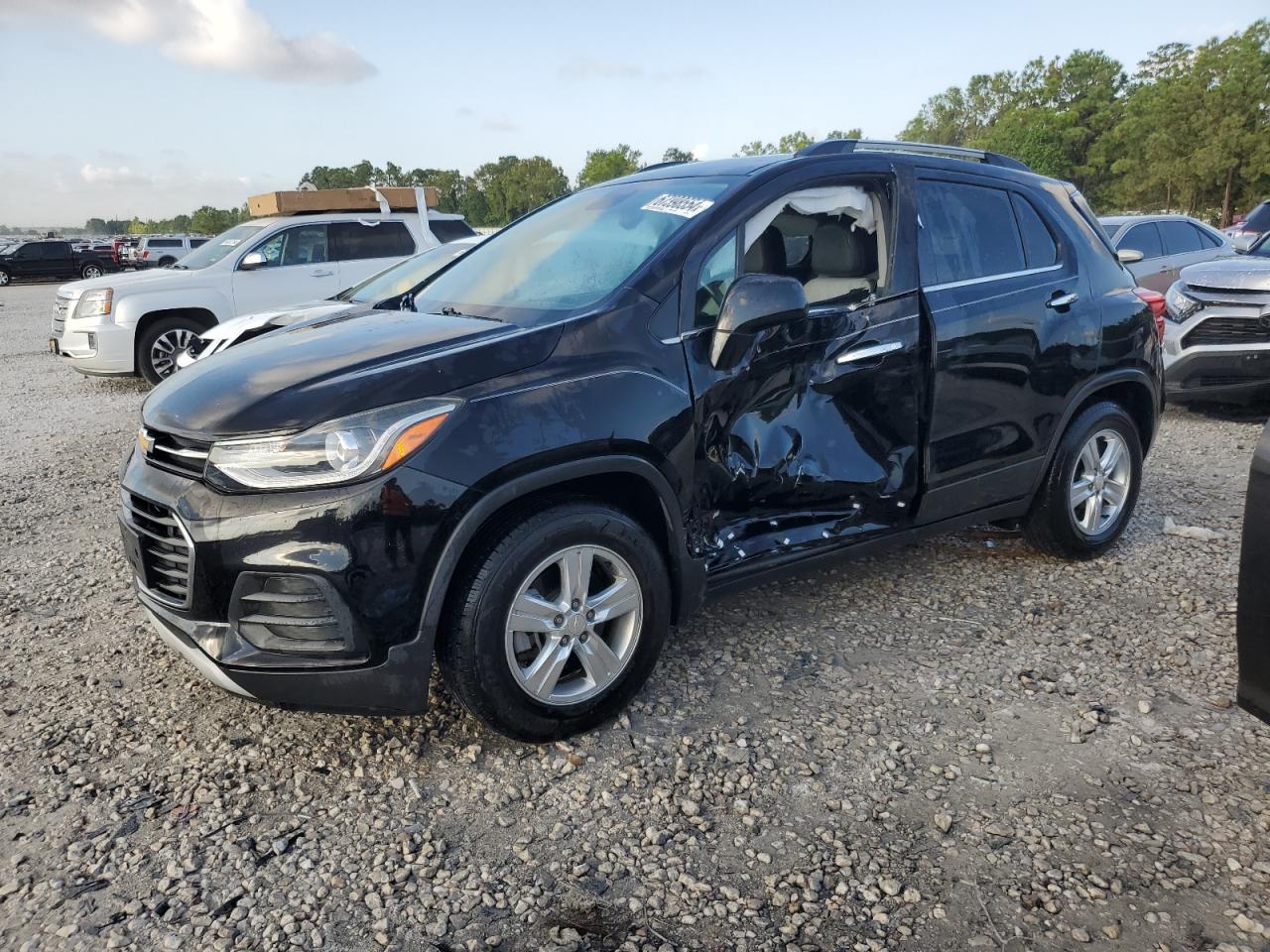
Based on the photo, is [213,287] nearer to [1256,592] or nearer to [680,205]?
[680,205]

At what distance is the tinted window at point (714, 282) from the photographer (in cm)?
318

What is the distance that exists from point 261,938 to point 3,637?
7.96 ft

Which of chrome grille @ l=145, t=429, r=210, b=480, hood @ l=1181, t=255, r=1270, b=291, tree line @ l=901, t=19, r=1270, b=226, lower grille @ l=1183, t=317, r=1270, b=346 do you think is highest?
tree line @ l=901, t=19, r=1270, b=226

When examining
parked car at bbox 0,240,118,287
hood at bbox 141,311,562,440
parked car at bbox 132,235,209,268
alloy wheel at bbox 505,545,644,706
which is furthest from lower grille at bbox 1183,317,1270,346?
parked car at bbox 0,240,118,287

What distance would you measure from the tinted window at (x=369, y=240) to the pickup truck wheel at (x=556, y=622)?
8.91m

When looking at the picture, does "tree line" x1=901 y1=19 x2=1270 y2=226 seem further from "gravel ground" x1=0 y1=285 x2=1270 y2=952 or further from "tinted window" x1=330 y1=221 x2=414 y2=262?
"gravel ground" x1=0 y1=285 x2=1270 y2=952

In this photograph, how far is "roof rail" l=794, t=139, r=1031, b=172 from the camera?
362 centimetres

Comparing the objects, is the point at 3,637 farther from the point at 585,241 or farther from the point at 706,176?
→ the point at 706,176

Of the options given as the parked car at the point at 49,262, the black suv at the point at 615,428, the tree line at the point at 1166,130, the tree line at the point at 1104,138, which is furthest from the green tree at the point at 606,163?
the black suv at the point at 615,428

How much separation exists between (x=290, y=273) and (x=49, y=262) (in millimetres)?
28710

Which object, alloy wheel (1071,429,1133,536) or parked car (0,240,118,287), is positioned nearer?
alloy wheel (1071,429,1133,536)

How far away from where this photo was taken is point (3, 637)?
3893mm

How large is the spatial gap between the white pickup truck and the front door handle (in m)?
8.37

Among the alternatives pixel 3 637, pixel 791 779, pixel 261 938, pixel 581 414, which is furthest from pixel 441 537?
pixel 3 637
